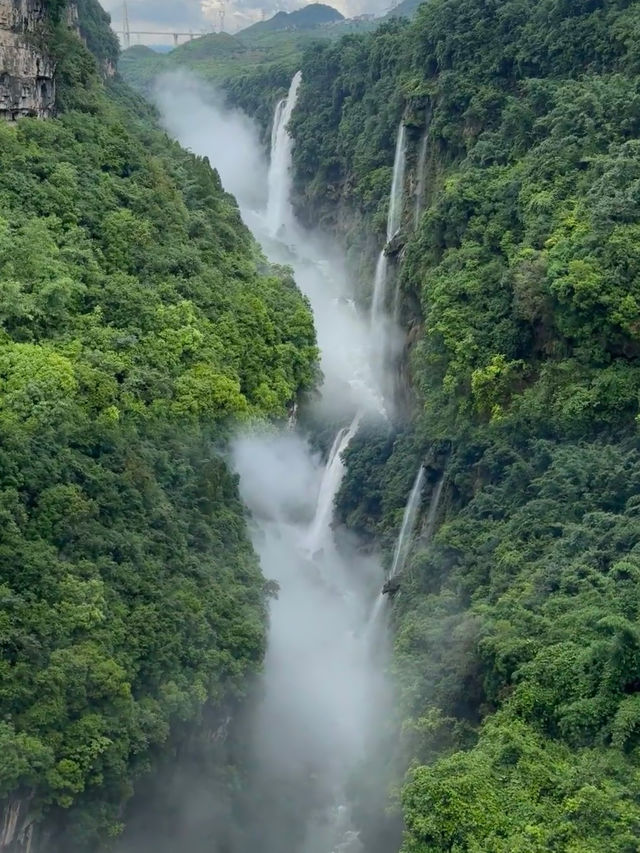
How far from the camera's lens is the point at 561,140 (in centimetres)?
3403

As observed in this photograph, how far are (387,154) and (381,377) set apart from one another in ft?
44.9

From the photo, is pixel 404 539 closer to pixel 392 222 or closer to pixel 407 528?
pixel 407 528

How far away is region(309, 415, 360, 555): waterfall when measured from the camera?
36.1 m

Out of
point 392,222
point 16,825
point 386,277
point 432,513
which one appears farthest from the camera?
point 392,222

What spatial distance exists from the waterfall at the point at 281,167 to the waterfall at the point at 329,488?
85.8 ft

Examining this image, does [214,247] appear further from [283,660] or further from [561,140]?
[283,660]

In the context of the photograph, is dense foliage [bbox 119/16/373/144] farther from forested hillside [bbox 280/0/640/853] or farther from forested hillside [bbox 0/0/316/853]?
forested hillside [bbox 0/0/316/853]

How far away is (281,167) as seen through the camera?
6462 centimetres

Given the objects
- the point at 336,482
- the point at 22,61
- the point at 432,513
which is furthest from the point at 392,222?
the point at 432,513

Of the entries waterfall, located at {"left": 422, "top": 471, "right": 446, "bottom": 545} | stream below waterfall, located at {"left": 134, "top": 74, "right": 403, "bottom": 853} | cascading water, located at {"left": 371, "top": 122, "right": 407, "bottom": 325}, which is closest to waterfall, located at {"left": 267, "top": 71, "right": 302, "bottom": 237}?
stream below waterfall, located at {"left": 134, "top": 74, "right": 403, "bottom": 853}

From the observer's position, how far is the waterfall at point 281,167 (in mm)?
63094

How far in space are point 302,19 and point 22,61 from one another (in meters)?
103

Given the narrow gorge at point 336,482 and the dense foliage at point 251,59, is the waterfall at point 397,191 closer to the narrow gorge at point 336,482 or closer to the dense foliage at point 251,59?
the narrow gorge at point 336,482

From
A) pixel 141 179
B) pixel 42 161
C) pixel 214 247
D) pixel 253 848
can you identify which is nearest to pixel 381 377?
pixel 214 247
